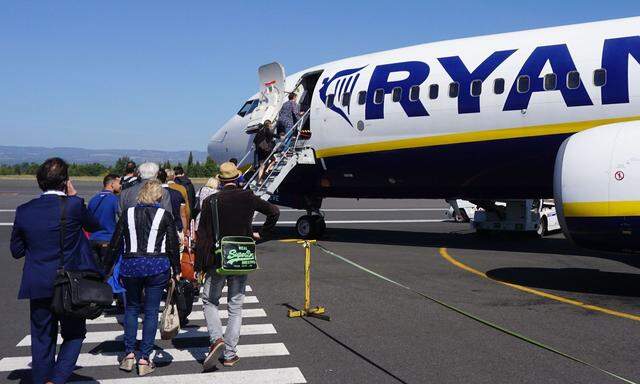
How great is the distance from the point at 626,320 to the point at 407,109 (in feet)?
29.4

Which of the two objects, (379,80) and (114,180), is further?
(379,80)

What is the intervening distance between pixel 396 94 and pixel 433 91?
117 centimetres

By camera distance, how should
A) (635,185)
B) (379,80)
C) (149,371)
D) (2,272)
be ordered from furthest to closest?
(379,80) → (2,272) → (635,185) → (149,371)

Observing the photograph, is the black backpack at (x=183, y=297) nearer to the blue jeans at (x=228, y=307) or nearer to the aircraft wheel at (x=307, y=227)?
the blue jeans at (x=228, y=307)

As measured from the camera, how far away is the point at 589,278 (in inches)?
500

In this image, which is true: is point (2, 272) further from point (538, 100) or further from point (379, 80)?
point (538, 100)

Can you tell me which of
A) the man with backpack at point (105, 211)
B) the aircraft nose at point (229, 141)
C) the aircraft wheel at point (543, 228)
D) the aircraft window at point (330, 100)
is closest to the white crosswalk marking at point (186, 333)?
the man with backpack at point (105, 211)

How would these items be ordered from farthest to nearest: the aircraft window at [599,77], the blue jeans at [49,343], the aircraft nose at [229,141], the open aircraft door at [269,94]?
the aircraft nose at [229,141]
the open aircraft door at [269,94]
the aircraft window at [599,77]
the blue jeans at [49,343]

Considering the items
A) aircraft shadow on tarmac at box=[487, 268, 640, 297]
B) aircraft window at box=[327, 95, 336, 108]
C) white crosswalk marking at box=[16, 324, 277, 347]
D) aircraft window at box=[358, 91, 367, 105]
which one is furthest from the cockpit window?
white crosswalk marking at box=[16, 324, 277, 347]

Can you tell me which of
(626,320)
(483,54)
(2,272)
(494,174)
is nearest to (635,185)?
(626,320)

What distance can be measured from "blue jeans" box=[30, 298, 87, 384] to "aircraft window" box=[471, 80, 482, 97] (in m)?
12.1

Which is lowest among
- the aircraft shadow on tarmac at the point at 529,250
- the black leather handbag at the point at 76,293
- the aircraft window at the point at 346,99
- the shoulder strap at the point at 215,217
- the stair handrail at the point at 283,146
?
the aircraft shadow on tarmac at the point at 529,250

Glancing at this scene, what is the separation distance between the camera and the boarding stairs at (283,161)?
18.8 metres

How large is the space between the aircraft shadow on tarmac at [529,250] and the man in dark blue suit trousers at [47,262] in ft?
28.6
